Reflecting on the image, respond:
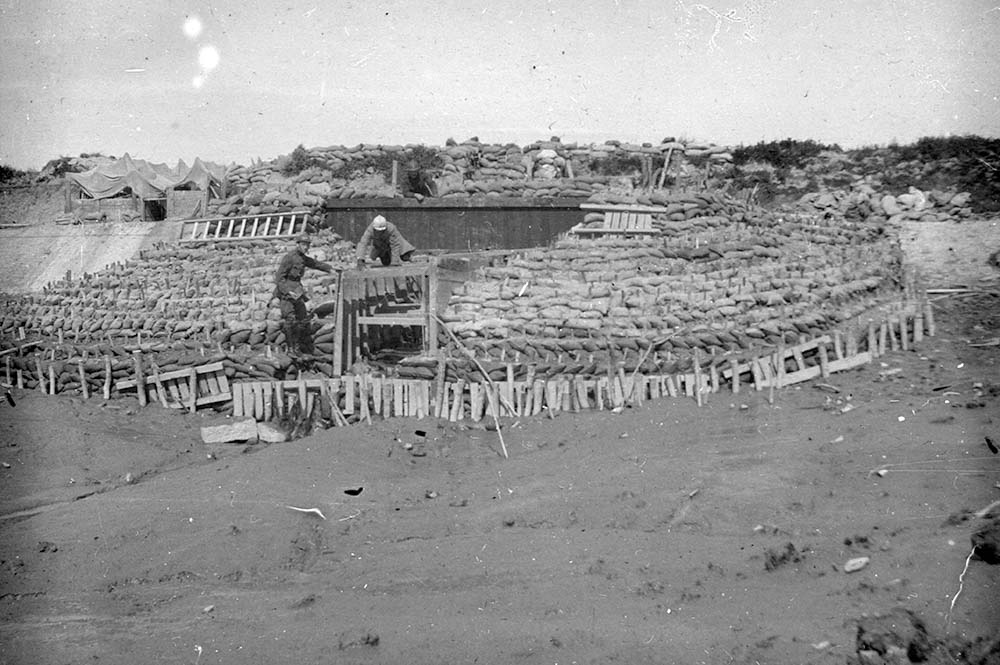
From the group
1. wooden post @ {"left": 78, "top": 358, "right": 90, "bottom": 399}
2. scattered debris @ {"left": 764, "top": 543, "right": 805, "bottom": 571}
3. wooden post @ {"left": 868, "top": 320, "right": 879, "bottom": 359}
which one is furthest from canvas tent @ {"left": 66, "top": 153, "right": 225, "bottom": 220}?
scattered debris @ {"left": 764, "top": 543, "right": 805, "bottom": 571}

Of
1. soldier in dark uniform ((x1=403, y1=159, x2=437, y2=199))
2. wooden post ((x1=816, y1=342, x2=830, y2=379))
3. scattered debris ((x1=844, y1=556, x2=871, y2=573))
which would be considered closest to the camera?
scattered debris ((x1=844, y1=556, x2=871, y2=573))

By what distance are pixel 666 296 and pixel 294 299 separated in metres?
5.43

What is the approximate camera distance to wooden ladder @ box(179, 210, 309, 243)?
18.6m

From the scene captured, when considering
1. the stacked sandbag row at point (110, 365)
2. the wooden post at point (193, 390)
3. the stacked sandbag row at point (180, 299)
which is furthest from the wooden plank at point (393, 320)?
the wooden post at point (193, 390)

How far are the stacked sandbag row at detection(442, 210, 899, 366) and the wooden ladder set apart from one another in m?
7.30

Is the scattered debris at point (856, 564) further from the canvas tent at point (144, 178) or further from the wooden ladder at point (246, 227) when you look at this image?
the canvas tent at point (144, 178)

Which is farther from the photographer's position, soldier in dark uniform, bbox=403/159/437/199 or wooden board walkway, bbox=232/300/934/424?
soldier in dark uniform, bbox=403/159/437/199

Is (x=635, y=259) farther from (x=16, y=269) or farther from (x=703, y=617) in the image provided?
(x=16, y=269)

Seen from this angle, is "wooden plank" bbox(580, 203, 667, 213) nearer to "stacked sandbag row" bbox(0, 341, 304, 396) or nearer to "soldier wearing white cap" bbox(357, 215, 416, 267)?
"soldier wearing white cap" bbox(357, 215, 416, 267)

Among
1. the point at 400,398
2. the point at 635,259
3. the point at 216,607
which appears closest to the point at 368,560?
the point at 216,607

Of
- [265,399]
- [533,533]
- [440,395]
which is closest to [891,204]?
[440,395]

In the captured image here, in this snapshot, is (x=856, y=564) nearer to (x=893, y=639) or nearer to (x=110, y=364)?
(x=893, y=639)

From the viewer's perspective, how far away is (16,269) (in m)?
22.7

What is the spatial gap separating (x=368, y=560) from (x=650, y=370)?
463 centimetres
